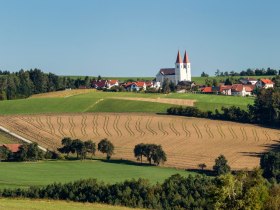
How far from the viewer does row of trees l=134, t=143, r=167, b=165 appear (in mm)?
82125

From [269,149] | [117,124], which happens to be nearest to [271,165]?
[269,149]

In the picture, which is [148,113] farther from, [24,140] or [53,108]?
[24,140]

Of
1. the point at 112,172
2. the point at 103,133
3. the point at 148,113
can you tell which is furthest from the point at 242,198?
the point at 148,113

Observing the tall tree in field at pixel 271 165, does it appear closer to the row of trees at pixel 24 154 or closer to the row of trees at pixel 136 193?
the row of trees at pixel 136 193

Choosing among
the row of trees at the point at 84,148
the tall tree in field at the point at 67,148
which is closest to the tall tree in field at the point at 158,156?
the row of trees at the point at 84,148

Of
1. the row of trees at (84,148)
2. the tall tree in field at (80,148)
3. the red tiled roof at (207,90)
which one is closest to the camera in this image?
the tall tree in field at (80,148)

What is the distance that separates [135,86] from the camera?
192 metres

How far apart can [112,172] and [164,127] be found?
118 feet

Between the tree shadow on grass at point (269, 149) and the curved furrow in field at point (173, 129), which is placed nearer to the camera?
the tree shadow on grass at point (269, 149)

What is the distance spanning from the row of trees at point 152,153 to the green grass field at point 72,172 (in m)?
1.88

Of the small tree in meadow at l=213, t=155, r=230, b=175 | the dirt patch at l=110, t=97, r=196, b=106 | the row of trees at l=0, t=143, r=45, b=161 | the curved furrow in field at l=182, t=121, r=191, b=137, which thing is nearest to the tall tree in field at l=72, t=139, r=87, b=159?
the row of trees at l=0, t=143, r=45, b=161

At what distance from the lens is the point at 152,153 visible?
82.4 meters

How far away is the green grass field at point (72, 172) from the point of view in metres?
68.1

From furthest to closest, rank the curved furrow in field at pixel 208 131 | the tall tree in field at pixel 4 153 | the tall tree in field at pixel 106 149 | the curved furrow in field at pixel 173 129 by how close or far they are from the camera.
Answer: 1. the curved furrow in field at pixel 173 129
2. the curved furrow in field at pixel 208 131
3. the tall tree in field at pixel 106 149
4. the tall tree in field at pixel 4 153
